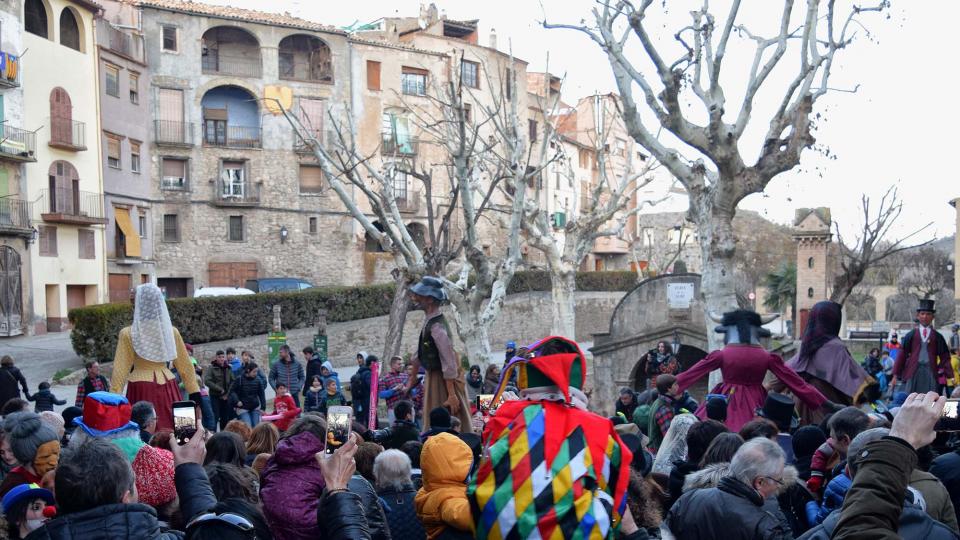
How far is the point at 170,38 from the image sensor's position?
43312mm

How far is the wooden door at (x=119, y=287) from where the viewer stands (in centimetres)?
3888

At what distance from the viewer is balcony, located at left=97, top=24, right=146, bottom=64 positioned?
38.9 m

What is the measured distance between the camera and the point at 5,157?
31.2 metres

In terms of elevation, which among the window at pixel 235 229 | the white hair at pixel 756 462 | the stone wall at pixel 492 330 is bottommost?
the stone wall at pixel 492 330

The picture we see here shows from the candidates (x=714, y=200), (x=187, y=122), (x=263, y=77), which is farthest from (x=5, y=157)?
(x=714, y=200)

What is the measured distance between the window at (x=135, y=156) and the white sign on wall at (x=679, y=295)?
29.0m

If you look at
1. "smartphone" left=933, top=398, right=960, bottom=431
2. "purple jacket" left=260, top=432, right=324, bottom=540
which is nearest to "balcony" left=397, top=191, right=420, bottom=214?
"purple jacket" left=260, top=432, right=324, bottom=540

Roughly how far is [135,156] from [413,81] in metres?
14.8

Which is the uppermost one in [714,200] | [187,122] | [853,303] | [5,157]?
[187,122]

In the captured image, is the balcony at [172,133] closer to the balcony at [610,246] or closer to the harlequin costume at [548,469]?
the balcony at [610,246]

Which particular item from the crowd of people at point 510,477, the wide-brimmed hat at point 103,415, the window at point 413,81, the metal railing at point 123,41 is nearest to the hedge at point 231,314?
the metal railing at point 123,41

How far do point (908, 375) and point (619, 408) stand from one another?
4645 mm

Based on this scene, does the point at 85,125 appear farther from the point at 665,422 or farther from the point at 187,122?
the point at 665,422

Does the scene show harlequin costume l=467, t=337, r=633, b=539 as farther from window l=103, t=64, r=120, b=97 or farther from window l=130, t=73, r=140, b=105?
window l=130, t=73, r=140, b=105
